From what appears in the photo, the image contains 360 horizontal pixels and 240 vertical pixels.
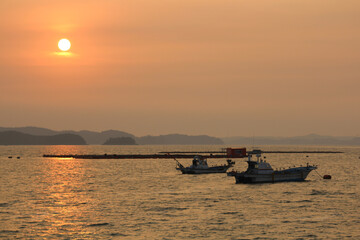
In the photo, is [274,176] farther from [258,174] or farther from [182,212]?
[182,212]

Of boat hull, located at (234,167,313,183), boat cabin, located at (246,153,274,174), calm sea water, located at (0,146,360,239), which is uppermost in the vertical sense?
boat cabin, located at (246,153,274,174)

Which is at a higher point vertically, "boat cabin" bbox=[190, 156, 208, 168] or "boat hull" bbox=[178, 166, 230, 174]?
"boat cabin" bbox=[190, 156, 208, 168]

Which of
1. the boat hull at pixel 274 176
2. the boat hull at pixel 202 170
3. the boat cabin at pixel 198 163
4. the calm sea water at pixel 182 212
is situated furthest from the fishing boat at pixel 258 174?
the boat cabin at pixel 198 163

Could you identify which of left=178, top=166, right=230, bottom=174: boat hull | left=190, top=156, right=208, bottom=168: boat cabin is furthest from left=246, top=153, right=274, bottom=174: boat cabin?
left=190, top=156, right=208, bottom=168: boat cabin

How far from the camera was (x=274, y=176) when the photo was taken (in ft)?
345

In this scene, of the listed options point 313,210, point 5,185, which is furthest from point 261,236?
point 5,185

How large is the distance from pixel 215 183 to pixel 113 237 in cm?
5943

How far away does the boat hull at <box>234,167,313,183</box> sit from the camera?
337 ft

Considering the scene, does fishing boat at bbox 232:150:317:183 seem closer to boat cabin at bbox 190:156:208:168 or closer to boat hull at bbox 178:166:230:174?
boat hull at bbox 178:166:230:174

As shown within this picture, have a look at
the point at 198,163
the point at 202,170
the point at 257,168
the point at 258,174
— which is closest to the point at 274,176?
the point at 257,168

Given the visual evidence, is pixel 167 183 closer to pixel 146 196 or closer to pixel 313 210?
pixel 146 196

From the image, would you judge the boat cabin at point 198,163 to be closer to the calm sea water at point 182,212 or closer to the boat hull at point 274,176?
the boat hull at point 274,176

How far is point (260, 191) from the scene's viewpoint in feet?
292

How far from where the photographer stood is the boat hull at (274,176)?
103 metres
